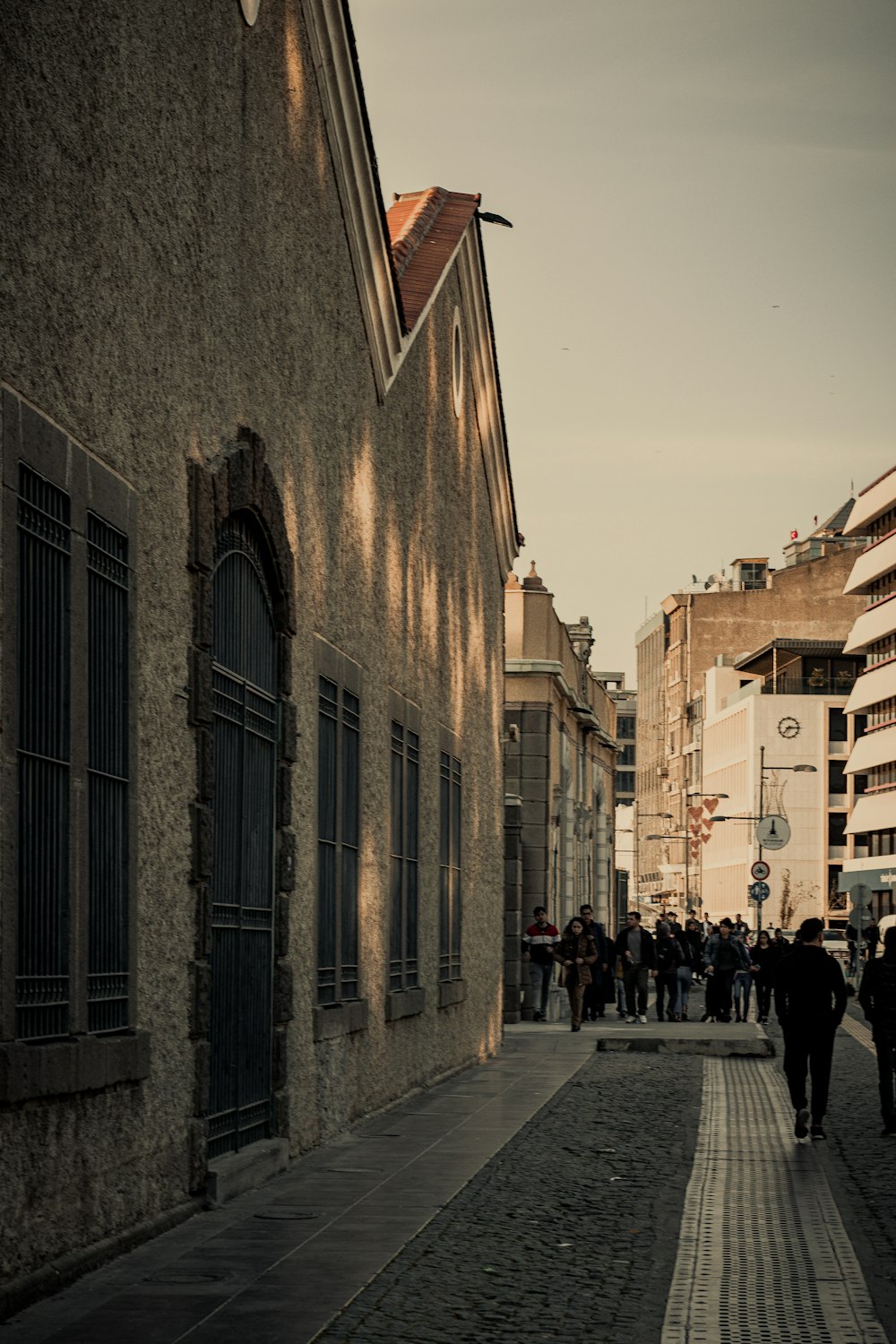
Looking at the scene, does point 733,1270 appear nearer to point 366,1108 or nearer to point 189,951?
point 189,951

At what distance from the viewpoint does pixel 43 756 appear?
7852 millimetres

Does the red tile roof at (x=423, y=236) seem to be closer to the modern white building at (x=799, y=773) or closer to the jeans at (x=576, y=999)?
the jeans at (x=576, y=999)

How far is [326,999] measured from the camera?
14078 millimetres

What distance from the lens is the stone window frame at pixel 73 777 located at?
288 inches

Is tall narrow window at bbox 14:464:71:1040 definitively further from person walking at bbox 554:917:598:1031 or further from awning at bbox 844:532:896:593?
awning at bbox 844:532:896:593

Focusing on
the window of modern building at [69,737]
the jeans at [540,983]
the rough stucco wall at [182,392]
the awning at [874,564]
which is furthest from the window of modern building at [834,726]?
the window of modern building at [69,737]

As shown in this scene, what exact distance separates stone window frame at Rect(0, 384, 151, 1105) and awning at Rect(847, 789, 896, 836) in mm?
79324

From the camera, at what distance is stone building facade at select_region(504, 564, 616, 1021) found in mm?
33656

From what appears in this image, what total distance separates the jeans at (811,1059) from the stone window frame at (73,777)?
22.1 feet

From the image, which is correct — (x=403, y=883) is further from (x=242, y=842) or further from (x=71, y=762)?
(x=71, y=762)

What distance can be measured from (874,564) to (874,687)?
5.47 m

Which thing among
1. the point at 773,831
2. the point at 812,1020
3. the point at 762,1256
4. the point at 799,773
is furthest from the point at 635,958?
the point at 799,773

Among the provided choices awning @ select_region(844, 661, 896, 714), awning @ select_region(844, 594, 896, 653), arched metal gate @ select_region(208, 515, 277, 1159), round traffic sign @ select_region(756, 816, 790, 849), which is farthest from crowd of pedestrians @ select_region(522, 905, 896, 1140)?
awning @ select_region(844, 594, 896, 653)

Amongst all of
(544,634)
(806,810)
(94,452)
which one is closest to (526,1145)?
(94,452)
